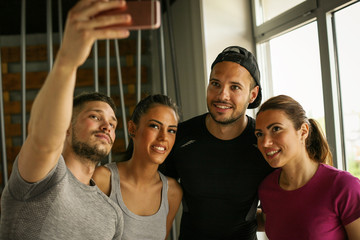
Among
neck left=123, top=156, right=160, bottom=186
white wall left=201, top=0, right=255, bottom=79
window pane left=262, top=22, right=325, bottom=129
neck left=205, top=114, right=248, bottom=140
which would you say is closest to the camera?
neck left=123, top=156, right=160, bottom=186

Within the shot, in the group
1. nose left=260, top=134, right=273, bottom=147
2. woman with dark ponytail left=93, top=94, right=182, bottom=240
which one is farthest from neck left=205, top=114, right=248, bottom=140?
nose left=260, top=134, right=273, bottom=147

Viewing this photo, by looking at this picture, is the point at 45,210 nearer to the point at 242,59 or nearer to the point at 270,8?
the point at 242,59

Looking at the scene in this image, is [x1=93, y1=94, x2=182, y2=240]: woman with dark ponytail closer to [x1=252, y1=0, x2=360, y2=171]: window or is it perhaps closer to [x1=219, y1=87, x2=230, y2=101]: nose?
[x1=219, y1=87, x2=230, y2=101]: nose

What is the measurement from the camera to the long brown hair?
4.73 feet

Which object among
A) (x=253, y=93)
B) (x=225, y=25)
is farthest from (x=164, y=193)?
(x=225, y=25)

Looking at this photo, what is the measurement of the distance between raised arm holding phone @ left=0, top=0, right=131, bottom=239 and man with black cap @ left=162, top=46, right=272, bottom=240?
0.46 m

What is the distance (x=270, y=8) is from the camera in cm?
244

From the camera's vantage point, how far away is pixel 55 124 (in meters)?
0.82

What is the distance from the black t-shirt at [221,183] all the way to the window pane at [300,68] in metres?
0.51

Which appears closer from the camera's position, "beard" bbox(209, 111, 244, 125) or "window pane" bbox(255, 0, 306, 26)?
"beard" bbox(209, 111, 244, 125)

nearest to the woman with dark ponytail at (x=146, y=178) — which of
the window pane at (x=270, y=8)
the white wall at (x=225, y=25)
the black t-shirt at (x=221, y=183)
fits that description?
the black t-shirt at (x=221, y=183)

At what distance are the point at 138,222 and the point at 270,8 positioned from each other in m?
1.63

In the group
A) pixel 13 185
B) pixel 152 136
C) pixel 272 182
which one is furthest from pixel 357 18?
pixel 13 185

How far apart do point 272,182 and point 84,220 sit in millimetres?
770
